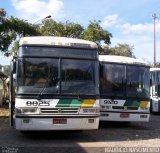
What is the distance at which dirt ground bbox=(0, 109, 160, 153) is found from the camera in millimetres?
11859

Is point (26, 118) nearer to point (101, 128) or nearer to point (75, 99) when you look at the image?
point (75, 99)

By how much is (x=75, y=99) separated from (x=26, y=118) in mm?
1500

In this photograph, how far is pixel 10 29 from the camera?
Result: 31453 millimetres

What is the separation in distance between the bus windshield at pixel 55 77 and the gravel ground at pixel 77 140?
1.47 meters

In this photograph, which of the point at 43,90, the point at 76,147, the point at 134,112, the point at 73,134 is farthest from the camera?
the point at 134,112

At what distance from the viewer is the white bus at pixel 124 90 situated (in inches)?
664

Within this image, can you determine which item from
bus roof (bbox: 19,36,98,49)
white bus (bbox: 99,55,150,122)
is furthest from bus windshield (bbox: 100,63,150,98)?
bus roof (bbox: 19,36,98,49)

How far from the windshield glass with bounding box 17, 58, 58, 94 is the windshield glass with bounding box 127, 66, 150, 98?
16.0 feet

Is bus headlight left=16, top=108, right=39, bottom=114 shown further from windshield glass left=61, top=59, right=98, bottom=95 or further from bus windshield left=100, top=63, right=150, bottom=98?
bus windshield left=100, top=63, right=150, bottom=98

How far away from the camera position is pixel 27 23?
104ft

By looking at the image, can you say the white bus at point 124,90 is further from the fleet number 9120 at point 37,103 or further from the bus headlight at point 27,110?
the bus headlight at point 27,110

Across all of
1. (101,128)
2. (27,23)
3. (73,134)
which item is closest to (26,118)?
(73,134)

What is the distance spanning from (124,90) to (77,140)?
4.25 m

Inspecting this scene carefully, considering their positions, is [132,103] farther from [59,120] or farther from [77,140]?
[59,120]
